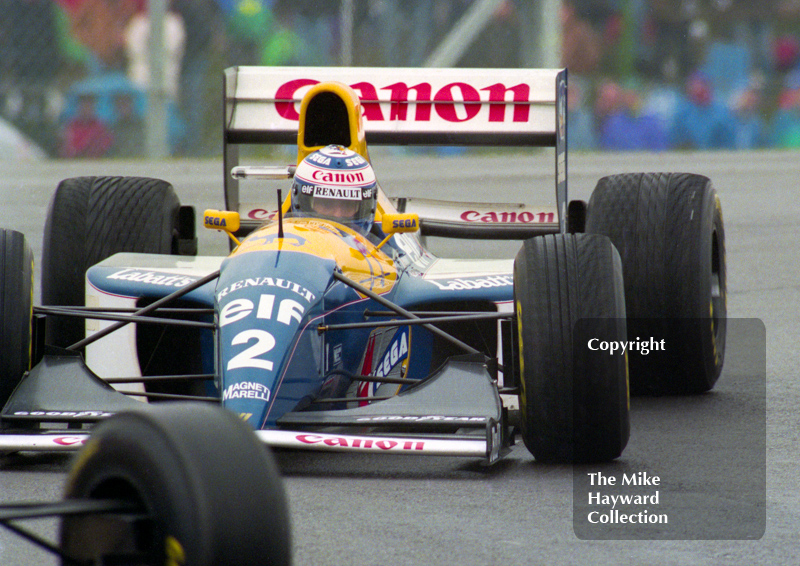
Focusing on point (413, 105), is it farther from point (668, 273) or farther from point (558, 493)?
point (558, 493)

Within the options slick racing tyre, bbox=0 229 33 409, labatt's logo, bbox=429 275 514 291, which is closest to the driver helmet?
labatt's logo, bbox=429 275 514 291

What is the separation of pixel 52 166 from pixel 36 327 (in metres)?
13.5

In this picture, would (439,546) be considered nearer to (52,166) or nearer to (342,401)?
(342,401)

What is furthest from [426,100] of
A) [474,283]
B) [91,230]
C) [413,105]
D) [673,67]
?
[673,67]

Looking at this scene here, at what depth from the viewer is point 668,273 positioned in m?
6.18

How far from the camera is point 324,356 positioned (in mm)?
4984

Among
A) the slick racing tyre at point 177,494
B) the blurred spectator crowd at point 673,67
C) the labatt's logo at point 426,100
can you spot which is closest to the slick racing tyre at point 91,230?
the labatt's logo at point 426,100

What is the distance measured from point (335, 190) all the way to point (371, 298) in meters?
0.80

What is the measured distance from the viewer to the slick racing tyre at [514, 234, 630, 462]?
4.70 m

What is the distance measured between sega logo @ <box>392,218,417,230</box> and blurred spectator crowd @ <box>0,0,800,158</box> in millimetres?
12678

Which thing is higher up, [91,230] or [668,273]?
[91,230]

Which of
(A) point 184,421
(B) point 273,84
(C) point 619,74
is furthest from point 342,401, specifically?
(C) point 619,74

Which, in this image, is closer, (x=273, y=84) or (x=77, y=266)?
(x=77, y=266)

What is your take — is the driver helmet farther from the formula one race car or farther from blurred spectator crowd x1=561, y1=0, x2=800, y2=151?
blurred spectator crowd x1=561, y1=0, x2=800, y2=151
